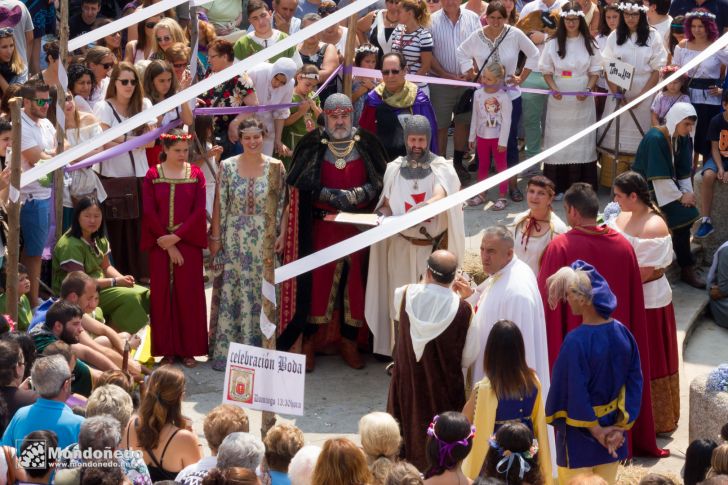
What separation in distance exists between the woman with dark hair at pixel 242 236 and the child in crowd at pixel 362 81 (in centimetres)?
228

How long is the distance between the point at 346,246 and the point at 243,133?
1.56 meters

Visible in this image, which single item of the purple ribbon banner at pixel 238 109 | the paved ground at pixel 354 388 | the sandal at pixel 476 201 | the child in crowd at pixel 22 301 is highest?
the purple ribbon banner at pixel 238 109

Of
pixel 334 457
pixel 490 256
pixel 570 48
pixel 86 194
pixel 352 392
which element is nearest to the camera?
pixel 334 457

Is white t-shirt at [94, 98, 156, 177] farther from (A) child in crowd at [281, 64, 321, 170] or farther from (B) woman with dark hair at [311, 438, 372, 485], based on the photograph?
(B) woman with dark hair at [311, 438, 372, 485]

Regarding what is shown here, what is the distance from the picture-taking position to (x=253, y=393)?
7098mm

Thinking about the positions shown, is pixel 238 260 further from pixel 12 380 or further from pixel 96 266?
pixel 12 380

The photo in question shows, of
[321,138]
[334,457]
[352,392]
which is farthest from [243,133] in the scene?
[334,457]

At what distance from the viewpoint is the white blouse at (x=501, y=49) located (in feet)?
42.5

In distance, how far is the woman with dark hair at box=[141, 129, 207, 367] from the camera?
10.2 metres

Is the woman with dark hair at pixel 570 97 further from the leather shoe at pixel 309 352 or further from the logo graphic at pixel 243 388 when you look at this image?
the logo graphic at pixel 243 388

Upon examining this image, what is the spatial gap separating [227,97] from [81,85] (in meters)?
1.27

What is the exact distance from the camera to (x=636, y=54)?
12883mm

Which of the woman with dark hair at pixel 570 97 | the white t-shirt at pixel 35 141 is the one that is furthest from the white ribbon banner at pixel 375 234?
the woman with dark hair at pixel 570 97

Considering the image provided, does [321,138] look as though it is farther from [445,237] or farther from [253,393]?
[253,393]
